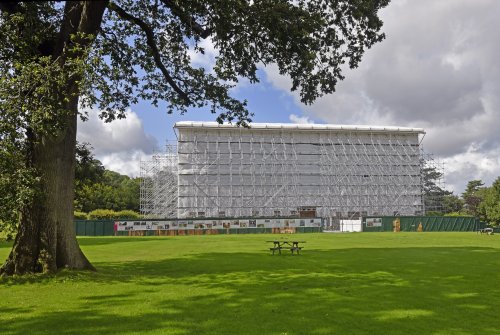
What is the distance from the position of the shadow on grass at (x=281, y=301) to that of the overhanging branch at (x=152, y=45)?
22.1 feet

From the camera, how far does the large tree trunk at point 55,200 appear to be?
525 inches

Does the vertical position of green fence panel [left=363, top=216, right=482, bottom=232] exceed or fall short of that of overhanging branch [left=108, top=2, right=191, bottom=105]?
it falls short

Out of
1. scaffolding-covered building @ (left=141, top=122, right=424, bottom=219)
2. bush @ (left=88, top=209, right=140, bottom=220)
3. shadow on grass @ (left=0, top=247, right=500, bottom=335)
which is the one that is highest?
scaffolding-covered building @ (left=141, top=122, right=424, bottom=219)

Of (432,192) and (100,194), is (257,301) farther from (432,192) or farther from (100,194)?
(432,192)

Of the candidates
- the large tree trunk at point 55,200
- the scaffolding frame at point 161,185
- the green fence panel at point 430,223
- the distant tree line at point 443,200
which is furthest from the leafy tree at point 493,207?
the large tree trunk at point 55,200

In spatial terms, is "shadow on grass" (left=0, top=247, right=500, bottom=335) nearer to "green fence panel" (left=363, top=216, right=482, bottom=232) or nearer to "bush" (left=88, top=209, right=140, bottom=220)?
"green fence panel" (left=363, top=216, right=482, bottom=232)

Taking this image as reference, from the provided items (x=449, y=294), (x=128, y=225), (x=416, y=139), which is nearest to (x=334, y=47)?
(x=449, y=294)

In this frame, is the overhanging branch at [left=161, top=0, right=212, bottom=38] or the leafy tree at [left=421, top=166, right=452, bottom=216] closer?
the overhanging branch at [left=161, top=0, right=212, bottom=38]

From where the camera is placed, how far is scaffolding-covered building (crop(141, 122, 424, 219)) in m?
67.1

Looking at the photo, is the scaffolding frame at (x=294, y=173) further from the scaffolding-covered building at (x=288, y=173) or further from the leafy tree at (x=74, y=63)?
the leafy tree at (x=74, y=63)

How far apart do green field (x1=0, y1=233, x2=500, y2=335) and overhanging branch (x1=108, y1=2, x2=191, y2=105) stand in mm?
6778

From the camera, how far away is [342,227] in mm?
58188

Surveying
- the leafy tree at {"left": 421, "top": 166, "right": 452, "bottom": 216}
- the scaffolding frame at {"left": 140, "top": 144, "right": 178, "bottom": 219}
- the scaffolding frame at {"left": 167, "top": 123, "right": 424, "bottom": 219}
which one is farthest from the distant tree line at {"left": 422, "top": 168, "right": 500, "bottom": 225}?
the scaffolding frame at {"left": 140, "top": 144, "right": 178, "bottom": 219}

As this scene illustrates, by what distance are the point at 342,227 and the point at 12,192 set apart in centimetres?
4940
